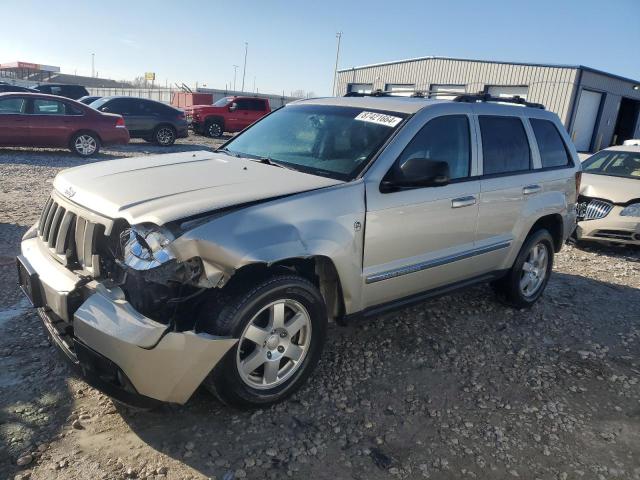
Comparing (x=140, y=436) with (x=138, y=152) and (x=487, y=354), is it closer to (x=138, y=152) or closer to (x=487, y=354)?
(x=487, y=354)

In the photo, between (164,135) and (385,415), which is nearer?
(385,415)

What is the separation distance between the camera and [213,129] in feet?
70.0

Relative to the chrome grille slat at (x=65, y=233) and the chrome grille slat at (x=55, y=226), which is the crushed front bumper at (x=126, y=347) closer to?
the chrome grille slat at (x=65, y=233)

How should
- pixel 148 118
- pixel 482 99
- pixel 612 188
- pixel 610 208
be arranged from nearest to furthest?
pixel 482 99 → pixel 610 208 → pixel 612 188 → pixel 148 118

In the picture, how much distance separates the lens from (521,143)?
4617mm

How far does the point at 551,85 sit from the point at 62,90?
72.1 ft

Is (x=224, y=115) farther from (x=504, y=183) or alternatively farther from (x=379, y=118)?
(x=379, y=118)

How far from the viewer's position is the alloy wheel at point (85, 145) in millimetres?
12688

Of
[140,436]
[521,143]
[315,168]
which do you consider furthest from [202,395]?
[521,143]

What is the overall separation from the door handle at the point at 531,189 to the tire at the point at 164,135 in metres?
14.5

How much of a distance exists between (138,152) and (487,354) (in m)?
12.9

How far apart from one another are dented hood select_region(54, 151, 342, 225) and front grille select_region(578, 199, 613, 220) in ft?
18.9

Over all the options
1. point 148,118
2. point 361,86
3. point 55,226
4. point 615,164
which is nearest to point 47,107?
point 148,118

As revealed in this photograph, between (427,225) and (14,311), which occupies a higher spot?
(427,225)
